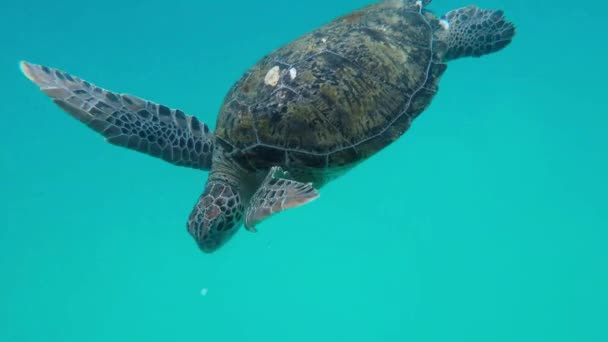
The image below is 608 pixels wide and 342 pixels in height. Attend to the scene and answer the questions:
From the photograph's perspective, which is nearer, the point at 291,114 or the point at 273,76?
the point at 291,114

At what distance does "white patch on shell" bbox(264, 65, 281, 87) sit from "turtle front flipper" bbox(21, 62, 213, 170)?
3.84 feet

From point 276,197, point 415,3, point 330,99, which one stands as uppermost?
point 415,3

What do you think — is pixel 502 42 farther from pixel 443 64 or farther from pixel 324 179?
pixel 324 179

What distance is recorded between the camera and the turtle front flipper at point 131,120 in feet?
18.2

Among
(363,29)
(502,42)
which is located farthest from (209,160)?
(502,42)

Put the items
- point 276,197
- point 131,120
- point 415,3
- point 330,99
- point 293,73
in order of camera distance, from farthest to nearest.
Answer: point 415,3 → point 131,120 → point 293,73 → point 330,99 → point 276,197

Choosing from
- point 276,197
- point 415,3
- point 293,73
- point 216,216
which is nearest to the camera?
point 276,197

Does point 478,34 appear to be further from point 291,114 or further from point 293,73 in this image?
point 291,114

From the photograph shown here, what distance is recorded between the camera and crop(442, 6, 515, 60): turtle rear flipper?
6.53 metres

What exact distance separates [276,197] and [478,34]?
3.79 meters

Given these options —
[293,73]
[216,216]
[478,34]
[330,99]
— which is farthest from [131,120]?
[478,34]

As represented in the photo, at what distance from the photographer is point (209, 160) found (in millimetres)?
6027

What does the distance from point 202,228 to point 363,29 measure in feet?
9.35

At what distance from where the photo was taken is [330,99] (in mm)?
5152
